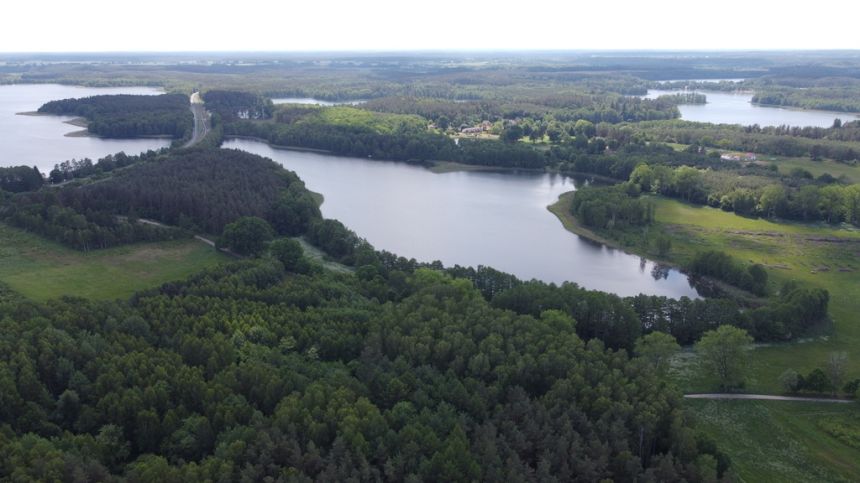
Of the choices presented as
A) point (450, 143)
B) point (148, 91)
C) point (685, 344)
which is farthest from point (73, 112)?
point (685, 344)

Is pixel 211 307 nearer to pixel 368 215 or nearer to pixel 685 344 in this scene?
pixel 685 344

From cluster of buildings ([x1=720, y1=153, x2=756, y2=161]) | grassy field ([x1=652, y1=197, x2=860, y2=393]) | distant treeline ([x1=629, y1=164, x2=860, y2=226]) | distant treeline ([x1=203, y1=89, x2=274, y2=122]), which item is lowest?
grassy field ([x1=652, y1=197, x2=860, y2=393])

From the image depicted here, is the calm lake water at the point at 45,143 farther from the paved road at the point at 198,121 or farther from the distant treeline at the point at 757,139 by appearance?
the distant treeline at the point at 757,139

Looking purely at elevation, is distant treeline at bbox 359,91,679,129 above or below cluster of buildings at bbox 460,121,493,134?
above

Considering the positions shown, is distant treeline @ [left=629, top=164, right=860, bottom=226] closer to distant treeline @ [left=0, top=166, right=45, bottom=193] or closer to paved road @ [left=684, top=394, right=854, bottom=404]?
paved road @ [left=684, top=394, right=854, bottom=404]

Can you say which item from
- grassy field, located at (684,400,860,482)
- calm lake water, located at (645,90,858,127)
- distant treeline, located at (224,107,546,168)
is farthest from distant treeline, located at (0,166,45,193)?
calm lake water, located at (645,90,858,127)
